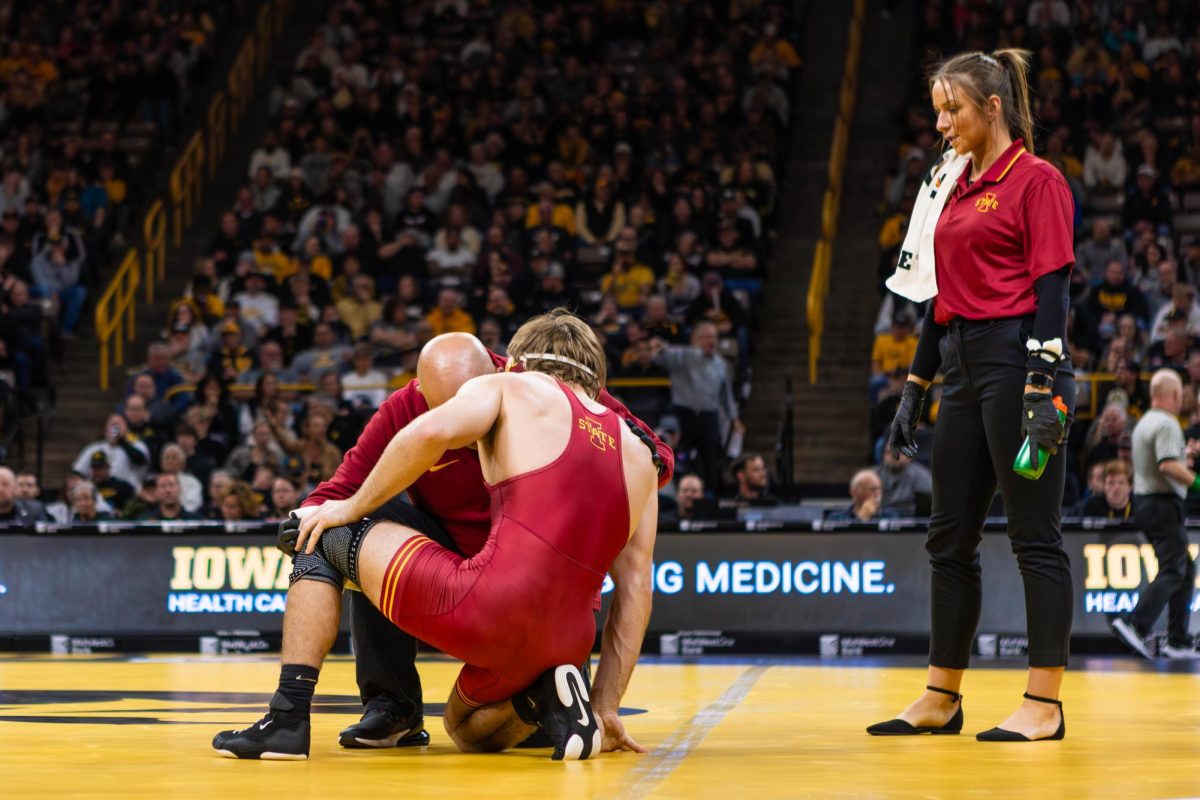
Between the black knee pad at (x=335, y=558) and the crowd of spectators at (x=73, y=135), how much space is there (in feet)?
42.6

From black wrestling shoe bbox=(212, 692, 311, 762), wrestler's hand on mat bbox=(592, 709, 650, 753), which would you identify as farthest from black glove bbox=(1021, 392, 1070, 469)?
black wrestling shoe bbox=(212, 692, 311, 762)

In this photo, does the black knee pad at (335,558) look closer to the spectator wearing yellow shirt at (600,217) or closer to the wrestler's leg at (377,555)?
the wrestler's leg at (377,555)

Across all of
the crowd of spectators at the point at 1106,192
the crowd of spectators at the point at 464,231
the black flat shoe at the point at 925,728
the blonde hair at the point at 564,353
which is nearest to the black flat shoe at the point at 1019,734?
the black flat shoe at the point at 925,728

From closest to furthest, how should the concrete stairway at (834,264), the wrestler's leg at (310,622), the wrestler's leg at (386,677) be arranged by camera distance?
the wrestler's leg at (310,622) → the wrestler's leg at (386,677) → the concrete stairway at (834,264)

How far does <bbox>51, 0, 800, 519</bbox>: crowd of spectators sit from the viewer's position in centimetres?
1576

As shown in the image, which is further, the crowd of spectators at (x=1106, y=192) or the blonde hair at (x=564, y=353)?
the crowd of spectators at (x=1106, y=192)

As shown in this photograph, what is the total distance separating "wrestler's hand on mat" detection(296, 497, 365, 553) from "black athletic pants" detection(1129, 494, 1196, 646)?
6.90 meters

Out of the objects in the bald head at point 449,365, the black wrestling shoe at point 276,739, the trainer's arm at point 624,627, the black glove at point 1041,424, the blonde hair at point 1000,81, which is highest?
the blonde hair at point 1000,81

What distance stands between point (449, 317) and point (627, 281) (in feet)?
5.79

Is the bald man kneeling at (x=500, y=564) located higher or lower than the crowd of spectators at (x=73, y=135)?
lower

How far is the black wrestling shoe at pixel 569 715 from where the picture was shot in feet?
17.4

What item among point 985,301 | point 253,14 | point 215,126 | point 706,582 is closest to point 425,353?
point 985,301

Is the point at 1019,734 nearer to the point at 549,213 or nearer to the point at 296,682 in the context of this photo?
the point at 296,682

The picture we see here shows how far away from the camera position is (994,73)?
6.16 m
